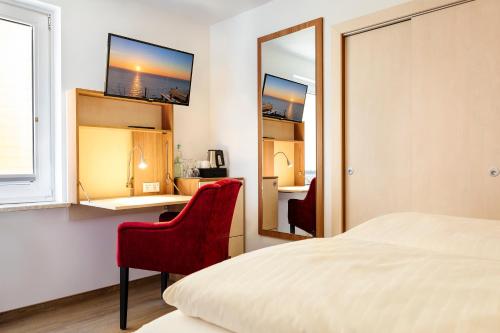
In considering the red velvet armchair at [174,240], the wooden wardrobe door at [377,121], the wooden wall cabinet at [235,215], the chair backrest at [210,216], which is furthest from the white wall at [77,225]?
the wooden wardrobe door at [377,121]

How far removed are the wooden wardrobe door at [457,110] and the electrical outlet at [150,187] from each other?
216 cm

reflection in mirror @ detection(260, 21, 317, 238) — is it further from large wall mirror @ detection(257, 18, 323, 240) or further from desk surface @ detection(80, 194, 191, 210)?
desk surface @ detection(80, 194, 191, 210)

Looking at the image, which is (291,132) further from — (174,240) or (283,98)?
(174,240)

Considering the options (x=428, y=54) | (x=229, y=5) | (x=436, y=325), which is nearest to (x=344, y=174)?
(x=428, y=54)

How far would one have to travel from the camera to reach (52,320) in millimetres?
2684

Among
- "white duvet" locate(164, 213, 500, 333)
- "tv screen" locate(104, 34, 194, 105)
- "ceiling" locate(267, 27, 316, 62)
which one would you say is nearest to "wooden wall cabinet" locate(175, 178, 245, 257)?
"tv screen" locate(104, 34, 194, 105)

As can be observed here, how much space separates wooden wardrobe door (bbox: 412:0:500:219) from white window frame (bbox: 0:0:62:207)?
2.64m

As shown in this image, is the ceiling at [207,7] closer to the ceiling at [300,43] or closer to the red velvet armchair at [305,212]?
the ceiling at [300,43]

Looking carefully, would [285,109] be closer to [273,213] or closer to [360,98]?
[360,98]

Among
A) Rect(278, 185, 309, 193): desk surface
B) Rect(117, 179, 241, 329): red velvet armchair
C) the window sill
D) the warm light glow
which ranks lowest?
Rect(117, 179, 241, 329): red velvet armchair

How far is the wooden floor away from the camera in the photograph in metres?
2.56

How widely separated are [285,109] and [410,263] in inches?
94.2

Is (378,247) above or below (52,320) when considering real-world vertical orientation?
above

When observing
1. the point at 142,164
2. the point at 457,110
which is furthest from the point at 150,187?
the point at 457,110
